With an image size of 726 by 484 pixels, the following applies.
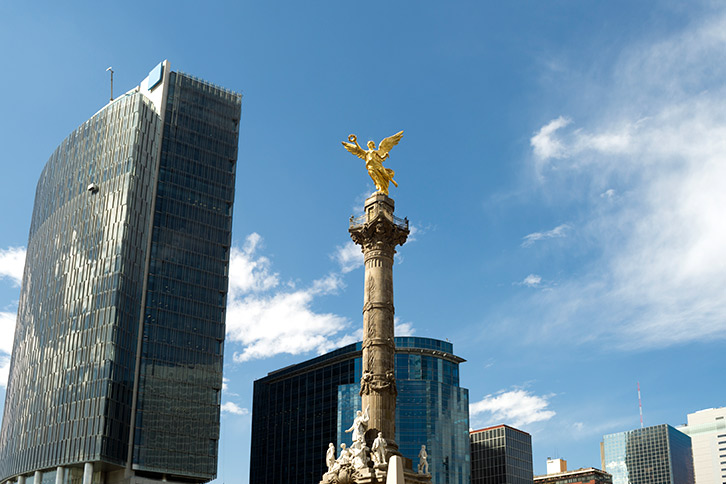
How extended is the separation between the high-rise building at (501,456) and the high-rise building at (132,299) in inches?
2359

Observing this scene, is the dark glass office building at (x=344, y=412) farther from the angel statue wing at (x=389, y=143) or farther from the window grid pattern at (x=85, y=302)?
the angel statue wing at (x=389, y=143)

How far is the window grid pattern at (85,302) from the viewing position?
92250 mm

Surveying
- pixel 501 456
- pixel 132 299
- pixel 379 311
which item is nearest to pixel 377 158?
pixel 379 311

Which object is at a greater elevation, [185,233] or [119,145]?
[119,145]

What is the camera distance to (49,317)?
103 metres

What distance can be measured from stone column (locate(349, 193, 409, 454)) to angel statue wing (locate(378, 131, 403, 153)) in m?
3.45

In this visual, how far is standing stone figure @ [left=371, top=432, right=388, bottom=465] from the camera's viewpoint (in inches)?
1597

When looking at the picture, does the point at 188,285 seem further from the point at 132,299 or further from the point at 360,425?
the point at 360,425

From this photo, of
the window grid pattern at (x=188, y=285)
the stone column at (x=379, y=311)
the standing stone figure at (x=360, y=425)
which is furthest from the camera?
the window grid pattern at (x=188, y=285)

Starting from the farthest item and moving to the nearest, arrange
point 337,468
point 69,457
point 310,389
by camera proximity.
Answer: point 310,389 < point 69,457 < point 337,468

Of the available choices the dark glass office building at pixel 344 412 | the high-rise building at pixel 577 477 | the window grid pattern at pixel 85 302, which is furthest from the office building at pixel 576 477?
the window grid pattern at pixel 85 302

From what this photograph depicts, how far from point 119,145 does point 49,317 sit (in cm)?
2354

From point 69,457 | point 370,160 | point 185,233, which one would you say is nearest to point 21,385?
point 69,457

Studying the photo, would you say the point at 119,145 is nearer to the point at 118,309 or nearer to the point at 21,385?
the point at 118,309
